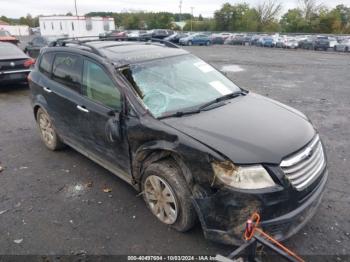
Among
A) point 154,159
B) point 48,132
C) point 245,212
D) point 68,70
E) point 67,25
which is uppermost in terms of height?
point 67,25

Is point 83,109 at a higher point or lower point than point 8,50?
lower

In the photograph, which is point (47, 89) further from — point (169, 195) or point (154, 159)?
point (169, 195)

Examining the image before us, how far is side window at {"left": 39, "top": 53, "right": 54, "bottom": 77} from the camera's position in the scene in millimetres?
4602

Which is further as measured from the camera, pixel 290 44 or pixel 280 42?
pixel 280 42

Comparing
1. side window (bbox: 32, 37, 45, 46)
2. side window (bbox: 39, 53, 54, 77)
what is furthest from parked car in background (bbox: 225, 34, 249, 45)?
side window (bbox: 39, 53, 54, 77)

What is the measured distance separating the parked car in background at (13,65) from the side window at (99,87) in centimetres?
641

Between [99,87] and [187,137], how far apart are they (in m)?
1.46

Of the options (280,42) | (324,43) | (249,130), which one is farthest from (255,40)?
(249,130)

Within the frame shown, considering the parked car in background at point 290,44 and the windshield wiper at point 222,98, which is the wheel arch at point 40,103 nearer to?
the windshield wiper at point 222,98

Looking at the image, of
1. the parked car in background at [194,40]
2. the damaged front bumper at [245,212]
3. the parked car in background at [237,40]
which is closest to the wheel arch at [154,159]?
the damaged front bumper at [245,212]

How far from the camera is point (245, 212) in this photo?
7.91ft

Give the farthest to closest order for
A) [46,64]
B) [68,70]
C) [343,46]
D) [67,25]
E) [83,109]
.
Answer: [67,25], [343,46], [46,64], [68,70], [83,109]

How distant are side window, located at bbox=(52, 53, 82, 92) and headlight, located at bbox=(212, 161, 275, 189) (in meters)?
2.39

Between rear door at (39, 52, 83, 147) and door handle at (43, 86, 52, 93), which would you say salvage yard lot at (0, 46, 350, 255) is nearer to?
rear door at (39, 52, 83, 147)
